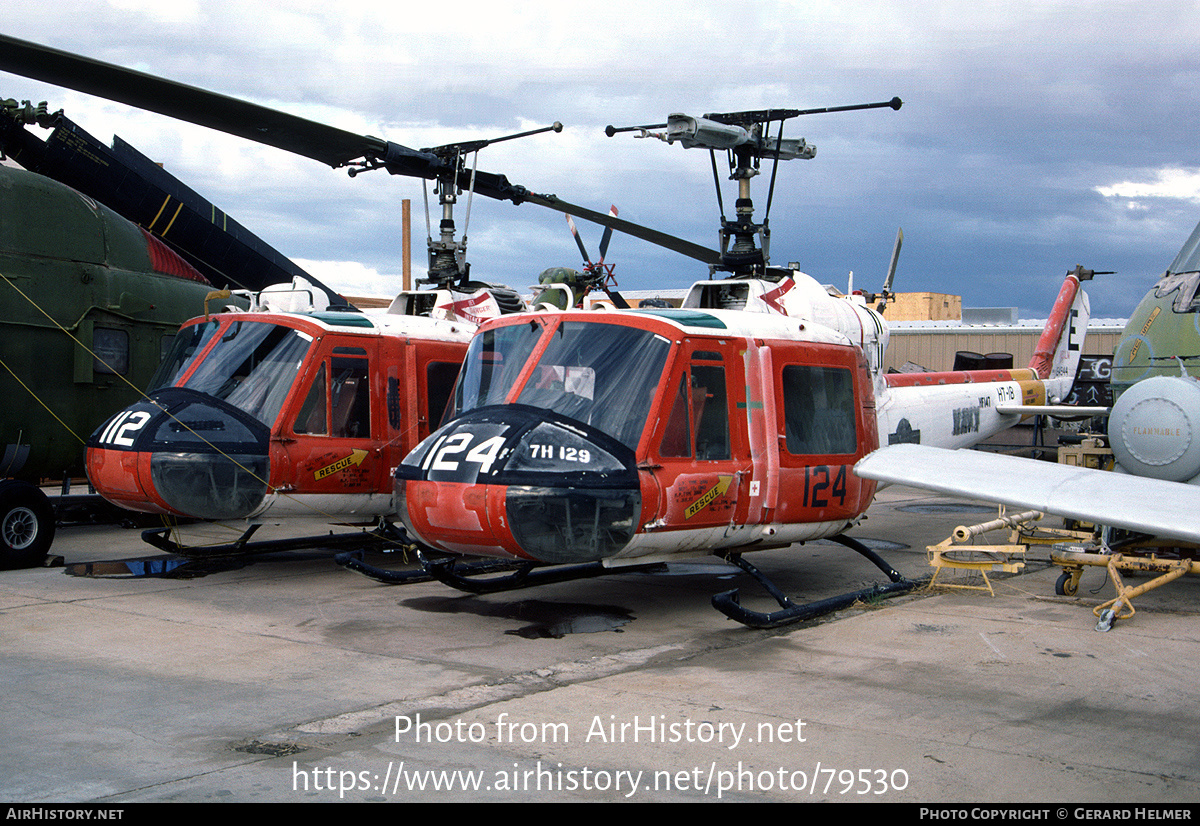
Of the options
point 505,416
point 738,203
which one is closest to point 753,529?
point 505,416

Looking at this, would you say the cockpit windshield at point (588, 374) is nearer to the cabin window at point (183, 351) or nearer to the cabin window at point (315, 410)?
the cabin window at point (315, 410)

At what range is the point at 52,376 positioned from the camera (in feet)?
38.6

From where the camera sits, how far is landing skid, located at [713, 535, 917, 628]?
291 inches

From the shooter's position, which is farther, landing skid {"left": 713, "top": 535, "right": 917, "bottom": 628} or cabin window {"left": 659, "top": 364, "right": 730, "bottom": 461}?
cabin window {"left": 659, "top": 364, "right": 730, "bottom": 461}

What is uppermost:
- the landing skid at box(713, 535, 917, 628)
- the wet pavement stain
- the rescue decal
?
the rescue decal

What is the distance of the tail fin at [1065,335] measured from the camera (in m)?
15.8

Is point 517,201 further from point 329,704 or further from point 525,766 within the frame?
point 525,766

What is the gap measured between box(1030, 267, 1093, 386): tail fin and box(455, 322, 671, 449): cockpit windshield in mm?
10055

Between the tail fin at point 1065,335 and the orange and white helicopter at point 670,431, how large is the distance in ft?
23.6

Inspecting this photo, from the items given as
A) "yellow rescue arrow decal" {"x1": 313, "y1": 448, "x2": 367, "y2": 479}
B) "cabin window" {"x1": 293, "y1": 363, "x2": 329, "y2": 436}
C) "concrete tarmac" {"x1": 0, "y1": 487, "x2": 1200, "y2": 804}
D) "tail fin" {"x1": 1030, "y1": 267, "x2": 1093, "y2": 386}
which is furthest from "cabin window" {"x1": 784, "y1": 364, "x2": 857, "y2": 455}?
"tail fin" {"x1": 1030, "y1": 267, "x2": 1093, "y2": 386}

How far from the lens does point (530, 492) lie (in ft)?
22.8

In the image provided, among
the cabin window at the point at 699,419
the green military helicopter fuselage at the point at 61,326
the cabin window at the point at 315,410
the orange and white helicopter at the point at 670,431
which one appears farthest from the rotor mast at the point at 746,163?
the green military helicopter fuselage at the point at 61,326

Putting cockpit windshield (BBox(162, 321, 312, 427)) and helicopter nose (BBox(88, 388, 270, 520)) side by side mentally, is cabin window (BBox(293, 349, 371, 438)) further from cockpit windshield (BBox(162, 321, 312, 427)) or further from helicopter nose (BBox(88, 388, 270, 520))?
helicopter nose (BBox(88, 388, 270, 520))

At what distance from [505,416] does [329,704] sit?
248cm
